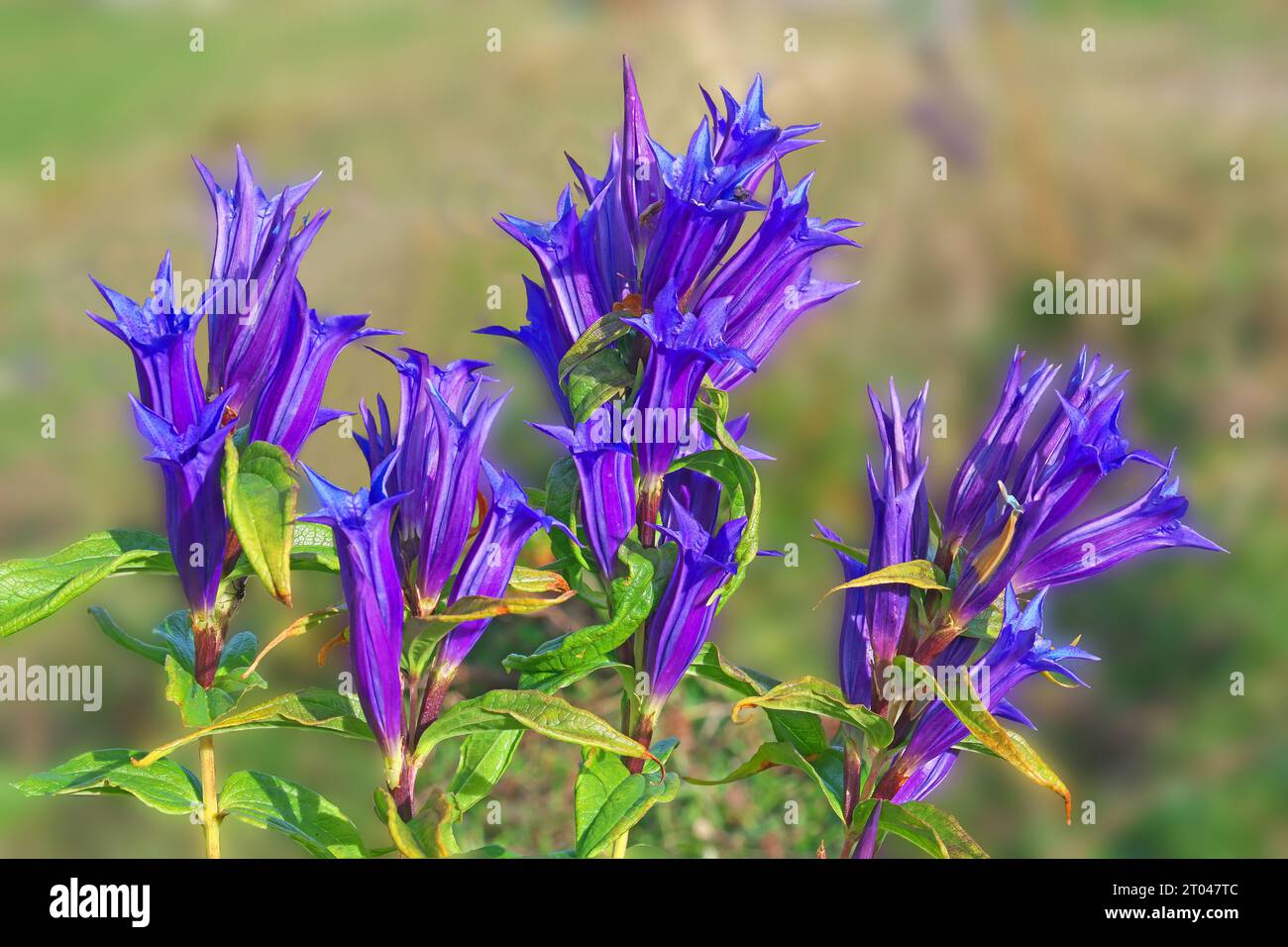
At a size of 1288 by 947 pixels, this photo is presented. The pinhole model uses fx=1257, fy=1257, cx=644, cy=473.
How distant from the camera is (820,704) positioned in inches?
31.8

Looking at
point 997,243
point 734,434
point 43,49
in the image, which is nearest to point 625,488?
point 734,434

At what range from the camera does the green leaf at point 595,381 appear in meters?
0.80

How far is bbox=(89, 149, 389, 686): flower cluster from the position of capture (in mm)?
777

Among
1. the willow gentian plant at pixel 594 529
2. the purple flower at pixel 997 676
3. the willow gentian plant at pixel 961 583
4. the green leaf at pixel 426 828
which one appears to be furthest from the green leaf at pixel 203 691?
the purple flower at pixel 997 676

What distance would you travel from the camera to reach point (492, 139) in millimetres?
5051

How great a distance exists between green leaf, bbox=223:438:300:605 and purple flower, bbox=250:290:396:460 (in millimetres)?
57

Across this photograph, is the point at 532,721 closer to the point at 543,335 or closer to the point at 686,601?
the point at 686,601

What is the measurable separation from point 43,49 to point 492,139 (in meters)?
4.57

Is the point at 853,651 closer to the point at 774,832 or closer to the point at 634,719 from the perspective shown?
the point at 634,719

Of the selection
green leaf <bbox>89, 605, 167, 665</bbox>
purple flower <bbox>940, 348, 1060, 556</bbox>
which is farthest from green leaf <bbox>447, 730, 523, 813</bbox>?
purple flower <bbox>940, 348, 1060, 556</bbox>

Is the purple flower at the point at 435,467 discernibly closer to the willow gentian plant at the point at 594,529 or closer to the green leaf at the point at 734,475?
the willow gentian plant at the point at 594,529

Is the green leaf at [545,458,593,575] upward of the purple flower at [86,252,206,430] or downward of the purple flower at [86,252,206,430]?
downward

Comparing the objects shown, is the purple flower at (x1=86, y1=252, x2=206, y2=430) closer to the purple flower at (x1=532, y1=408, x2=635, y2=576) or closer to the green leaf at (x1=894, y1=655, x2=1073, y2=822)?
the purple flower at (x1=532, y1=408, x2=635, y2=576)

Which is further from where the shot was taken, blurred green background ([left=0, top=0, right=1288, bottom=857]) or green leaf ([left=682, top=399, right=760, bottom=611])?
blurred green background ([left=0, top=0, right=1288, bottom=857])
